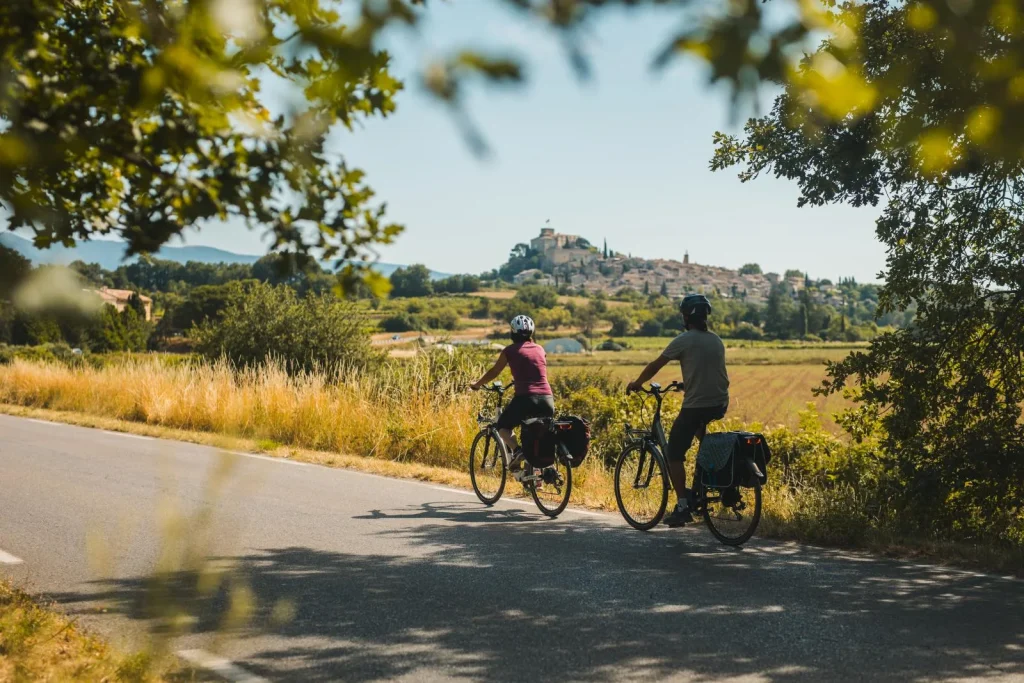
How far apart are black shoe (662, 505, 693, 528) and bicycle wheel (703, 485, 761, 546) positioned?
0.14 meters

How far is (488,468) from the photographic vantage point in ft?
33.0

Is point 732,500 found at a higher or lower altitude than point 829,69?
lower

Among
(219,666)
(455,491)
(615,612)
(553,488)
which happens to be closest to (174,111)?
(219,666)

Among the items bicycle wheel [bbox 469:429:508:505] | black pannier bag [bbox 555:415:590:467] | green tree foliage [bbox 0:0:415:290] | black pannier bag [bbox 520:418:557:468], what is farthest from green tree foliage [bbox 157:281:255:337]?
green tree foliage [bbox 0:0:415:290]

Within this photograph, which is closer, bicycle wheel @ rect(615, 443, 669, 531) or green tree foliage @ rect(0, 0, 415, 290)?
green tree foliage @ rect(0, 0, 415, 290)

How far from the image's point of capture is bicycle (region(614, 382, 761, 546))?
781 centimetres

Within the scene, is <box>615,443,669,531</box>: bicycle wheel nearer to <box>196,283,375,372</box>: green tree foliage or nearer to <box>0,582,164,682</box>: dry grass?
<box>0,582,164,682</box>: dry grass

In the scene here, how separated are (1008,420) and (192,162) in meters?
7.90

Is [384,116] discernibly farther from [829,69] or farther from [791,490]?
[791,490]

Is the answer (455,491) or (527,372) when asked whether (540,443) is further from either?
(455,491)

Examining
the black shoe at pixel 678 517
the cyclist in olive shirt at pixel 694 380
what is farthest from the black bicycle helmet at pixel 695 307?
the black shoe at pixel 678 517

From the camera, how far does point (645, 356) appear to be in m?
90.1

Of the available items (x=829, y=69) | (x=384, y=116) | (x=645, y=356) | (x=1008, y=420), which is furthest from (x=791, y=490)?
(x=645, y=356)

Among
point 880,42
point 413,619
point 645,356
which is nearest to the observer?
point 413,619
